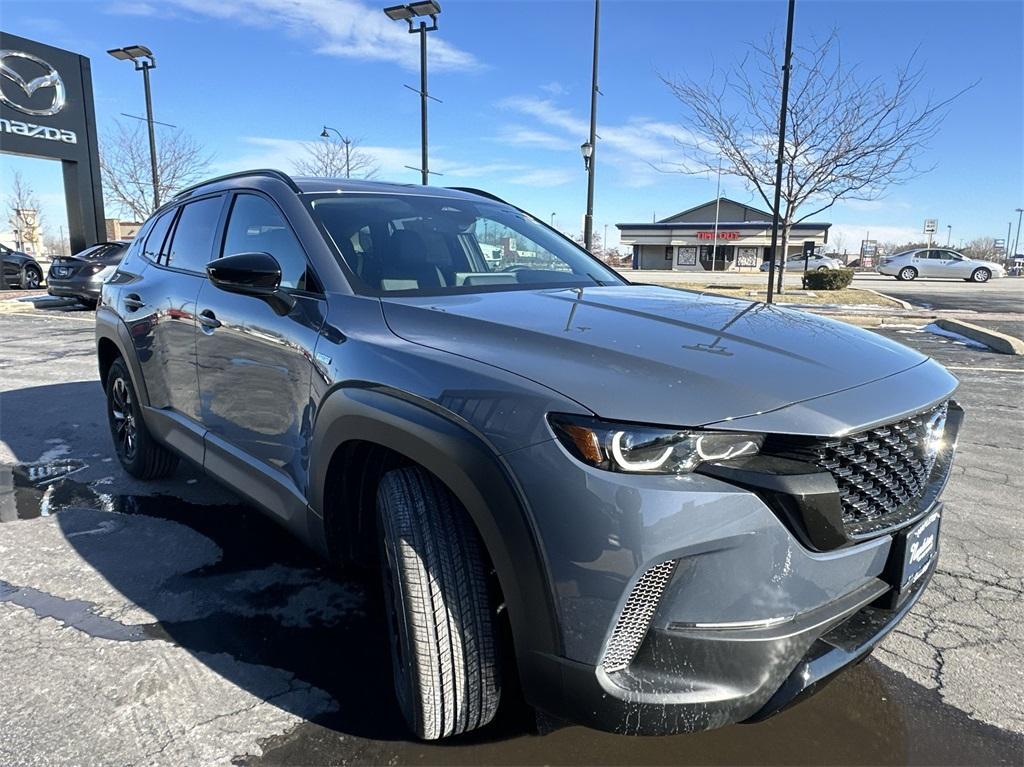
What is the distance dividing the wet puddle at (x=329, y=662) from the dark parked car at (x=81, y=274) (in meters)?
12.4

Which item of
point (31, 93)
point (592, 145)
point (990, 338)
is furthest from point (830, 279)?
point (31, 93)

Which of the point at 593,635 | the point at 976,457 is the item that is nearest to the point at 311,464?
the point at 593,635

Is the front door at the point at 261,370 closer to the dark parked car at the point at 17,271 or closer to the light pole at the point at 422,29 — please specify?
the light pole at the point at 422,29

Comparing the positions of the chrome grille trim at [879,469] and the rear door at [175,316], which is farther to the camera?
the rear door at [175,316]

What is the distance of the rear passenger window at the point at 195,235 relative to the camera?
11.1 ft

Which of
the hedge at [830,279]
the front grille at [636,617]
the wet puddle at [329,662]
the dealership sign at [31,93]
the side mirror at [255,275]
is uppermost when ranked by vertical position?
the dealership sign at [31,93]

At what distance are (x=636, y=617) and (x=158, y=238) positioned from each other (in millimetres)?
3728

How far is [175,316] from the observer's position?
335cm

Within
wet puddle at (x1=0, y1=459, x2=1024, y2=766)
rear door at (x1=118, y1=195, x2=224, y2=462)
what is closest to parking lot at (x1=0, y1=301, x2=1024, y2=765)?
wet puddle at (x1=0, y1=459, x2=1024, y2=766)

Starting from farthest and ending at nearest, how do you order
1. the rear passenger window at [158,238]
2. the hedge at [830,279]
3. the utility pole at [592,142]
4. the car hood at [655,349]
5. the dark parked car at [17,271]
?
the hedge at [830,279] → the dark parked car at [17,271] → the utility pole at [592,142] → the rear passenger window at [158,238] → the car hood at [655,349]

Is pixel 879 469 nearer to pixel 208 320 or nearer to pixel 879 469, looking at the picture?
pixel 879 469

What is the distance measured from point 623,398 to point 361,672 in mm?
1463

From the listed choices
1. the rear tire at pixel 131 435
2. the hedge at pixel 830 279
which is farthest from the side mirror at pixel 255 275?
the hedge at pixel 830 279

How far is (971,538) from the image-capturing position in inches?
135
